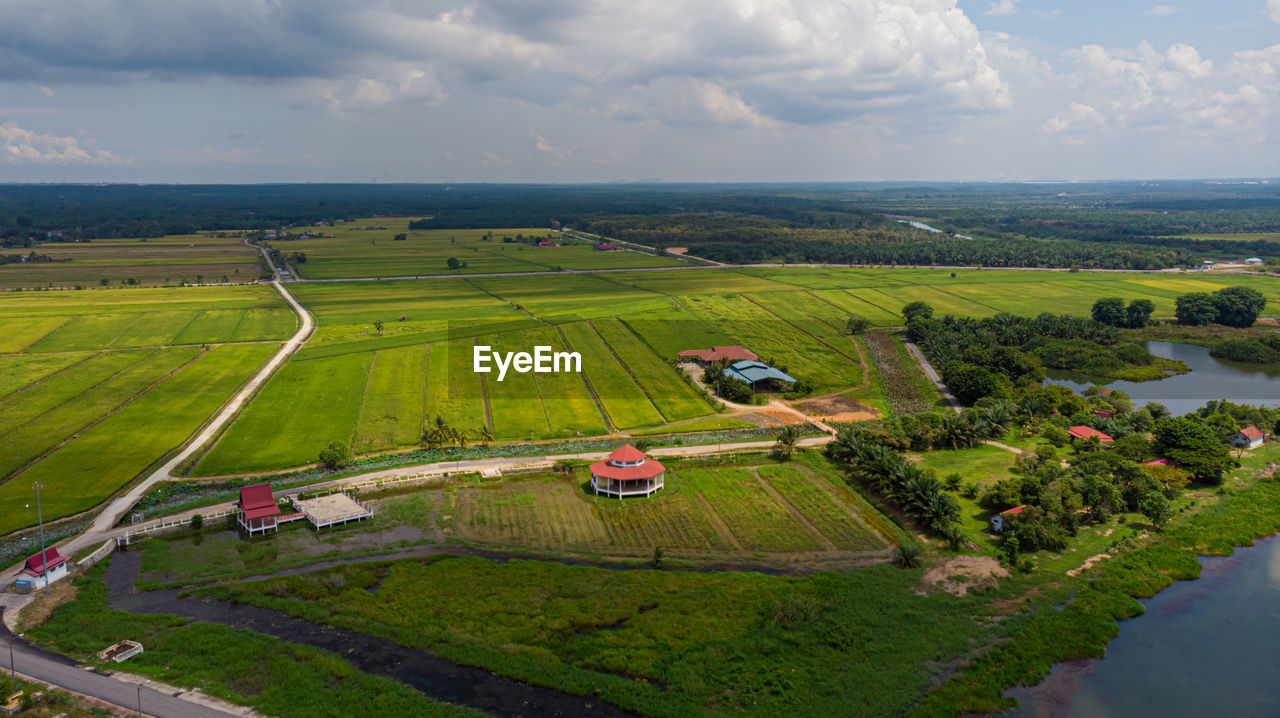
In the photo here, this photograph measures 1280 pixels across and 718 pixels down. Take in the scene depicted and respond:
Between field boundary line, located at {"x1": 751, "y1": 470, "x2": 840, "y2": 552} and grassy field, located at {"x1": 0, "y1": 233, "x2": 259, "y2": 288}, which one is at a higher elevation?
grassy field, located at {"x1": 0, "y1": 233, "x2": 259, "y2": 288}

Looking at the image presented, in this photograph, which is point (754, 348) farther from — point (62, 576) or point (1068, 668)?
point (62, 576)

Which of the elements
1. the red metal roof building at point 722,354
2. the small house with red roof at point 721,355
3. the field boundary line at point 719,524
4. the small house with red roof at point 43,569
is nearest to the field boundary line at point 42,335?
the small house with red roof at point 43,569

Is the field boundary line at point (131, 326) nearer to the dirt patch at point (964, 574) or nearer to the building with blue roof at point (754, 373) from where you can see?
the building with blue roof at point (754, 373)

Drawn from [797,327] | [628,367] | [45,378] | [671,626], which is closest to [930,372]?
[797,327]

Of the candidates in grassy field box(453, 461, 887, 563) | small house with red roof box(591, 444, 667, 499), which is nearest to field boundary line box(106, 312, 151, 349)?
grassy field box(453, 461, 887, 563)

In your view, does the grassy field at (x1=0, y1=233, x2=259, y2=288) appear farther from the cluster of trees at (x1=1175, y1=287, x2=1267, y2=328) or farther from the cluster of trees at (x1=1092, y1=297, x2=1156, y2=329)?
the cluster of trees at (x1=1175, y1=287, x2=1267, y2=328)

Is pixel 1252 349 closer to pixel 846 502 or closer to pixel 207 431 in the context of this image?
pixel 846 502
